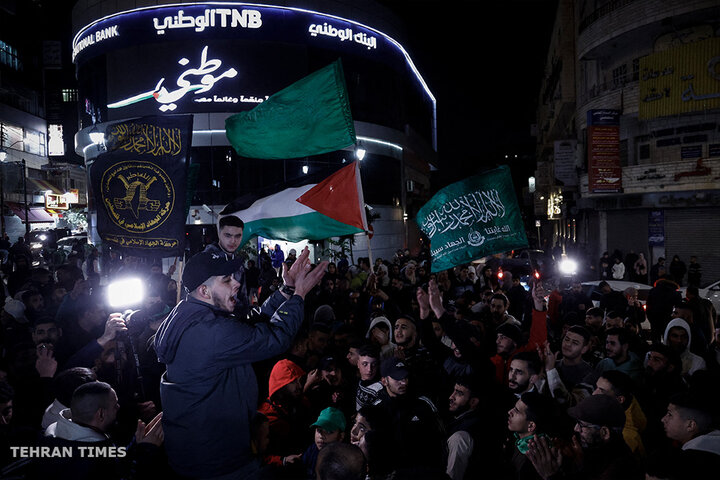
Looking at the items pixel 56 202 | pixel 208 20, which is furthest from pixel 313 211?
pixel 56 202

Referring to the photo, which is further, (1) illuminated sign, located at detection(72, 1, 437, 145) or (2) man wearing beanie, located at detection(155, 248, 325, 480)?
(1) illuminated sign, located at detection(72, 1, 437, 145)

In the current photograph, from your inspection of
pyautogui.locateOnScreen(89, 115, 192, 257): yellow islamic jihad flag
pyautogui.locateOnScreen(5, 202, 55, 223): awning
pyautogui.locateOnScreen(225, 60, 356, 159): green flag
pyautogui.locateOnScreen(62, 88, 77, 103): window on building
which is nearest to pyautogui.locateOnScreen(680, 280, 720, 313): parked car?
pyautogui.locateOnScreen(225, 60, 356, 159): green flag

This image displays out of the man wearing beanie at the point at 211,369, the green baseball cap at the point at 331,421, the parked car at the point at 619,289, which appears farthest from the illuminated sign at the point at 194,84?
the man wearing beanie at the point at 211,369

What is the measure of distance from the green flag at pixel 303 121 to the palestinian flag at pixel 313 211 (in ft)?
1.62

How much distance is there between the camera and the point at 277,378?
496 centimetres

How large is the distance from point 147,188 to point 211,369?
334 cm

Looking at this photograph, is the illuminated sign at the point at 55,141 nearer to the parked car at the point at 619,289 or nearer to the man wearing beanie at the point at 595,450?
the parked car at the point at 619,289

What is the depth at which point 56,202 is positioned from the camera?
37.1 meters

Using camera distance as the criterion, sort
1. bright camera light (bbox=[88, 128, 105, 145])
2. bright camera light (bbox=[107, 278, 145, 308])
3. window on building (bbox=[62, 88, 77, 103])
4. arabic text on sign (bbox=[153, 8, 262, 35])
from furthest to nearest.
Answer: window on building (bbox=[62, 88, 77, 103]), bright camera light (bbox=[88, 128, 105, 145]), arabic text on sign (bbox=[153, 8, 262, 35]), bright camera light (bbox=[107, 278, 145, 308])

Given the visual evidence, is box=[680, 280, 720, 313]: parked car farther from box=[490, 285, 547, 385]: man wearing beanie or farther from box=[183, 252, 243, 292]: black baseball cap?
box=[183, 252, 243, 292]: black baseball cap

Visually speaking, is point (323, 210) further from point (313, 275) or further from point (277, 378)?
point (313, 275)

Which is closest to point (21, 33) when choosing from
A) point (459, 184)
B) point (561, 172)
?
point (561, 172)

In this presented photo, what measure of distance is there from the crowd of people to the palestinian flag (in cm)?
91

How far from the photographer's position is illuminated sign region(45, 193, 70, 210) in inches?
1398
